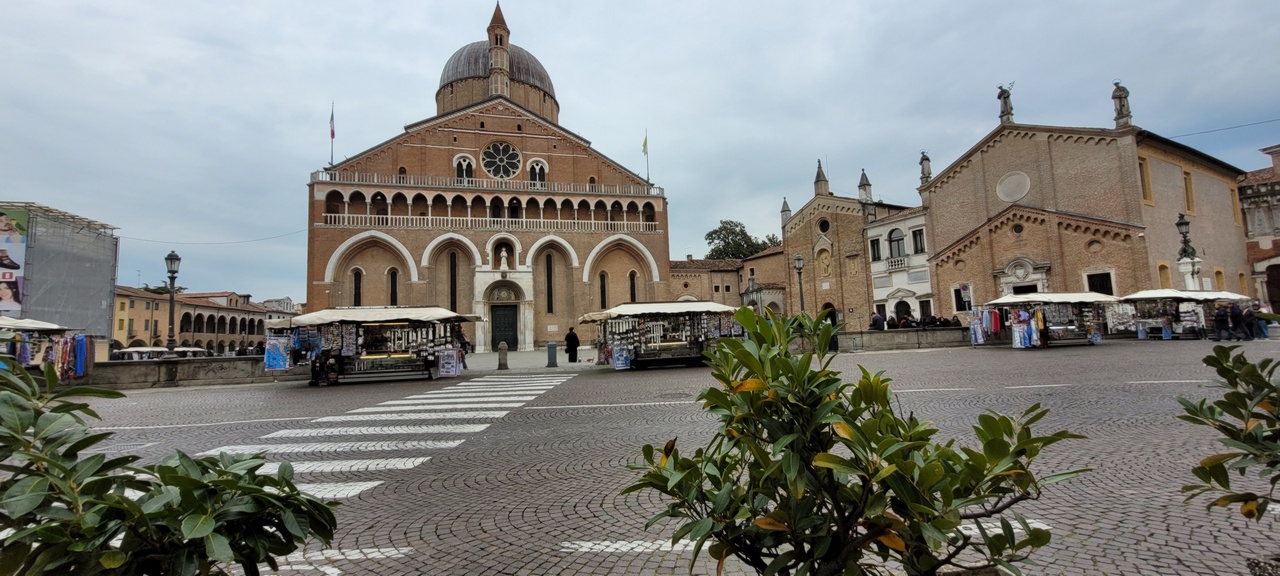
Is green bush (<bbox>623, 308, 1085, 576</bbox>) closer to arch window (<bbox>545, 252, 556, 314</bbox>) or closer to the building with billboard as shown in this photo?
arch window (<bbox>545, 252, 556, 314</bbox>)

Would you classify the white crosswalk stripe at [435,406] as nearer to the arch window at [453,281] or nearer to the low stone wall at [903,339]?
the low stone wall at [903,339]

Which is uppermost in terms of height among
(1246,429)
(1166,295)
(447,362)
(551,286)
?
(551,286)

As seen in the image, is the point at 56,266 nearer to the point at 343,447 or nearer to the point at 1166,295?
the point at 343,447

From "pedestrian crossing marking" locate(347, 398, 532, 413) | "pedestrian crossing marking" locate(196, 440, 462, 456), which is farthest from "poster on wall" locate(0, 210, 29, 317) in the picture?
"pedestrian crossing marking" locate(196, 440, 462, 456)

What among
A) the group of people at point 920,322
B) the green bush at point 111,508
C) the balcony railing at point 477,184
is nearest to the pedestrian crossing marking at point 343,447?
the green bush at point 111,508

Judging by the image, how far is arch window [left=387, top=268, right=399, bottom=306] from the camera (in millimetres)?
33750

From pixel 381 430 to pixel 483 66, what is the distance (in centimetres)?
4033

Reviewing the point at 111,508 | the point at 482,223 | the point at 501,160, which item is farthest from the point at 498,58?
the point at 111,508

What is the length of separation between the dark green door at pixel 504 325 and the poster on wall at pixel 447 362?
56.6 ft

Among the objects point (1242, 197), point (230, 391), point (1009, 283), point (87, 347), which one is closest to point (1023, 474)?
point (230, 391)

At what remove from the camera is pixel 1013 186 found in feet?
96.0

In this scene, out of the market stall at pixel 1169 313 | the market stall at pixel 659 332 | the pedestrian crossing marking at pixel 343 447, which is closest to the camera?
the pedestrian crossing marking at pixel 343 447

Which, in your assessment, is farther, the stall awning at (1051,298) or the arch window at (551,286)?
the arch window at (551,286)

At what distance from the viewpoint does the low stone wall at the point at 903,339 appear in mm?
22578
